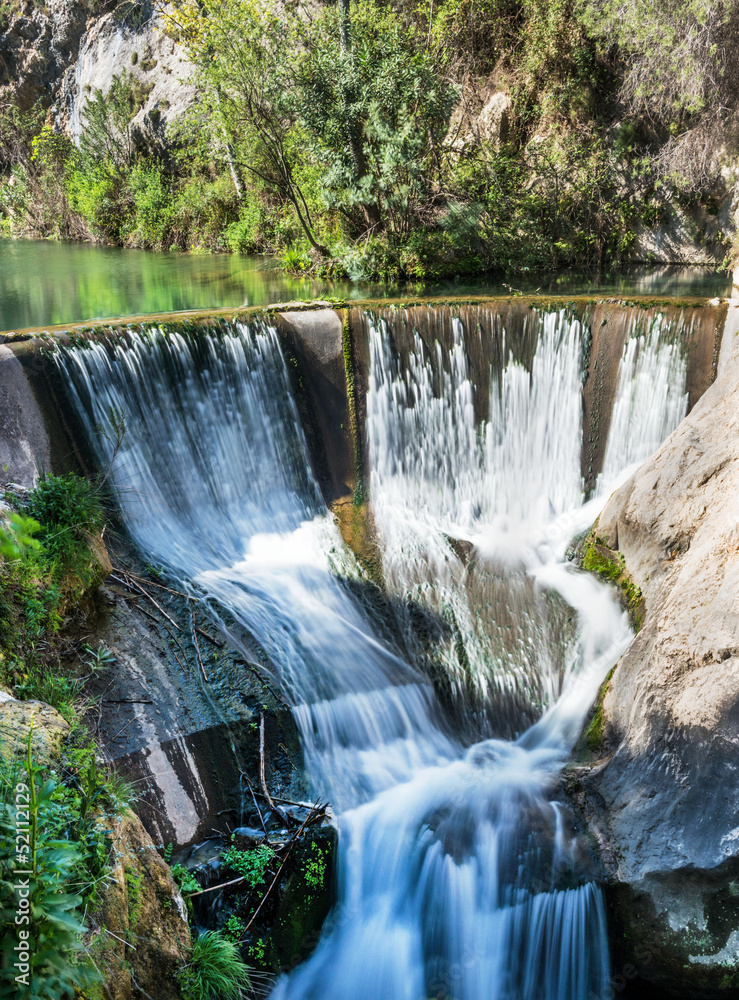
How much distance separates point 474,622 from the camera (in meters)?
5.94

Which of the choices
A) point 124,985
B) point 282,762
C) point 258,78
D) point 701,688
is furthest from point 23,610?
point 258,78

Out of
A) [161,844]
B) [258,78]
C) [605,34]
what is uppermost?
[605,34]

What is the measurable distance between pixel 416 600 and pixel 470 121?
1127cm

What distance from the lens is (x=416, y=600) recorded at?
6129 mm

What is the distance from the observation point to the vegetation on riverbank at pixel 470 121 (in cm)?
1076

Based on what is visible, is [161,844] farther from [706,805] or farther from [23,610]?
[706,805]

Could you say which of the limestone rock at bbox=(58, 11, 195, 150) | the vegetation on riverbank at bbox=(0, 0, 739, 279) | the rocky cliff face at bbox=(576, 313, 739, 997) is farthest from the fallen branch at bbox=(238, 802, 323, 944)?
the limestone rock at bbox=(58, 11, 195, 150)

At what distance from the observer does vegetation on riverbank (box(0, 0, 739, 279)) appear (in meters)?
10.8

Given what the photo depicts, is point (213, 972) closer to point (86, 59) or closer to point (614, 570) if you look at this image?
point (614, 570)

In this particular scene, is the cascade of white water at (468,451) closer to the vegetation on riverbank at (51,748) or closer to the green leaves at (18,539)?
the vegetation on riverbank at (51,748)

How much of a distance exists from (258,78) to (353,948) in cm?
1272

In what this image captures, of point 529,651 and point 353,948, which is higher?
point 529,651

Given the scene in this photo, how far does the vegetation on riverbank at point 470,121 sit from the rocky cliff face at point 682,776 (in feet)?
27.6

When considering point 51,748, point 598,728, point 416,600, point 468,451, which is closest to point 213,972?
point 51,748
